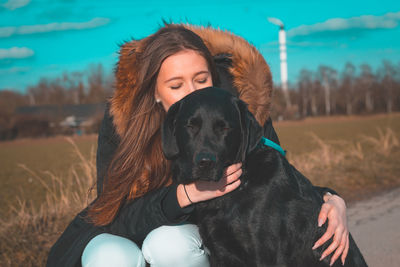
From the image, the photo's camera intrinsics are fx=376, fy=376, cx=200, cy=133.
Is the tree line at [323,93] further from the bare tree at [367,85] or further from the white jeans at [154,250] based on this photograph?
the white jeans at [154,250]

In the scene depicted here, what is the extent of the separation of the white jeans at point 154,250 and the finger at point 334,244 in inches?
31.6

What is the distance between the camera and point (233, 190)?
2322 mm

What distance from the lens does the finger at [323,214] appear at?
227 centimetres

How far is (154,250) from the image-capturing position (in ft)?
8.16

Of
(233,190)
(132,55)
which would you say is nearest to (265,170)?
(233,190)

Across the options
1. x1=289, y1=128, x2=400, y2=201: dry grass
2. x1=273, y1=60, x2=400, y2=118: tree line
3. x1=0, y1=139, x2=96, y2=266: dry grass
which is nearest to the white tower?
x1=273, y1=60, x2=400, y2=118: tree line

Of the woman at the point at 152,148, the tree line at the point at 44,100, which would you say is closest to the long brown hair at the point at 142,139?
the woman at the point at 152,148

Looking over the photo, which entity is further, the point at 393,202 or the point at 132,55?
the point at 393,202

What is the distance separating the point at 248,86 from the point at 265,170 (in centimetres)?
76

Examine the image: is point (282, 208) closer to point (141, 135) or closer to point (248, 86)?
point (248, 86)

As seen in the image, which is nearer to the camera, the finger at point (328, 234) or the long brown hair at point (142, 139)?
the finger at point (328, 234)

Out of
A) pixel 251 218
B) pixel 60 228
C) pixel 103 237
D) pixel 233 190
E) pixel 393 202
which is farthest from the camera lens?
pixel 393 202

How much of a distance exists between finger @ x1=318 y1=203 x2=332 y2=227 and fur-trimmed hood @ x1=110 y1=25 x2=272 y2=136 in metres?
0.76

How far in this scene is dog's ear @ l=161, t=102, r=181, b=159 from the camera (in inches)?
95.1
